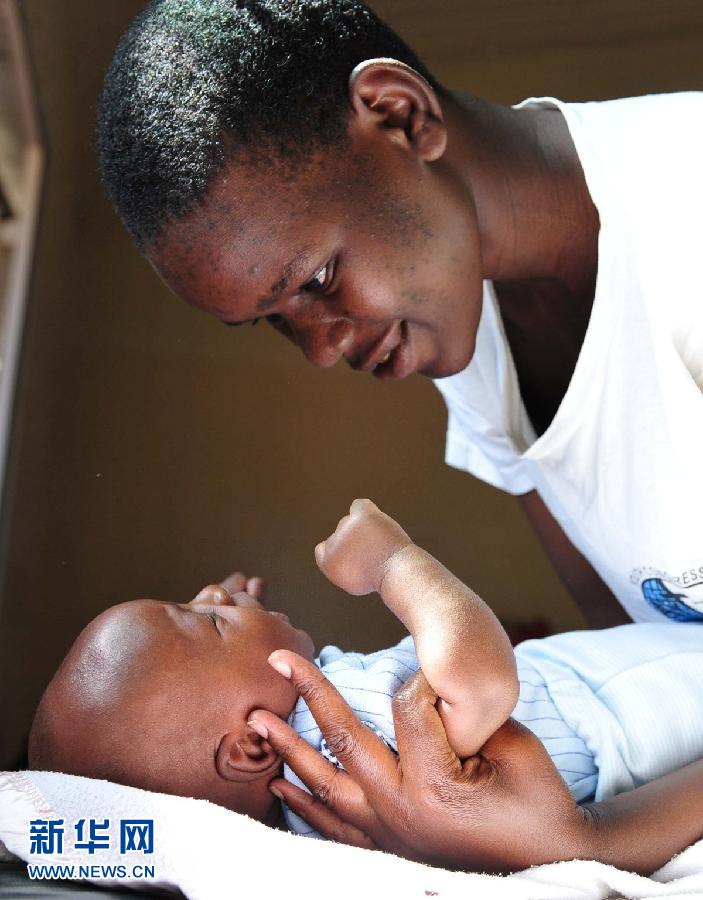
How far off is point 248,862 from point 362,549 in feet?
0.85

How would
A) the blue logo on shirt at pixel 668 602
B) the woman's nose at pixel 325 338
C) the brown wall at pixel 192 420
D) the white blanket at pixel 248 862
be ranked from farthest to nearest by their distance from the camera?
1. the brown wall at pixel 192 420
2. the blue logo on shirt at pixel 668 602
3. the woman's nose at pixel 325 338
4. the white blanket at pixel 248 862

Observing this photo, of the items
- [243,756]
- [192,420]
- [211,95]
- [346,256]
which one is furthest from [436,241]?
[192,420]

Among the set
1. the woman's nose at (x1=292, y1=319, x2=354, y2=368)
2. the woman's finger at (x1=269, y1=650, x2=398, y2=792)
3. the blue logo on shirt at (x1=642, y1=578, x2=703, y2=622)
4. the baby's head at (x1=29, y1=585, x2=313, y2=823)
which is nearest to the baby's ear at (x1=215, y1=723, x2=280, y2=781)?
the baby's head at (x1=29, y1=585, x2=313, y2=823)

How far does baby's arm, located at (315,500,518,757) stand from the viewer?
2.39 ft

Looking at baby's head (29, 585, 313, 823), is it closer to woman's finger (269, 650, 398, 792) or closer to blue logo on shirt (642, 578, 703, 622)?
woman's finger (269, 650, 398, 792)

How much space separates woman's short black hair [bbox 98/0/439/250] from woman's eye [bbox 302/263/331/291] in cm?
10

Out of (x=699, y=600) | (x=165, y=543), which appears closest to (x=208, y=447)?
(x=165, y=543)

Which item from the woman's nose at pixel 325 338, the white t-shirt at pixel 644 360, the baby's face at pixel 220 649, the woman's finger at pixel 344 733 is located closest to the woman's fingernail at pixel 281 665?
the woman's finger at pixel 344 733

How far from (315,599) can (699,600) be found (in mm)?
423

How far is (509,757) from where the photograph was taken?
76 centimetres

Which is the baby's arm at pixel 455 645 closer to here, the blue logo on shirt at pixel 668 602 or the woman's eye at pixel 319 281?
the woman's eye at pixel 319 281

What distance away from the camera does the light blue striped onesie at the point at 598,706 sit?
89 cm

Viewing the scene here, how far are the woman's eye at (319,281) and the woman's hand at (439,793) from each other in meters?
0.31

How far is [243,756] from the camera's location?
89 cm
